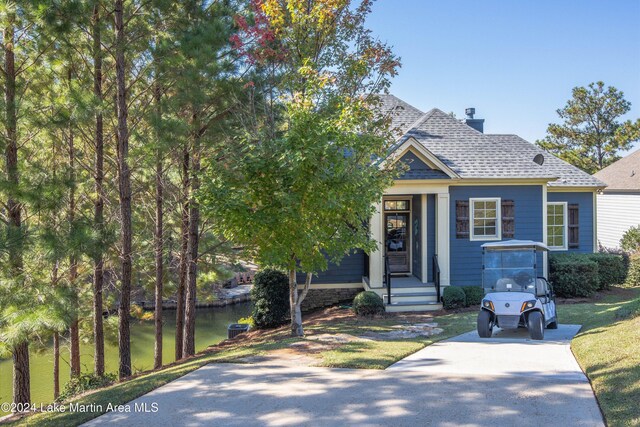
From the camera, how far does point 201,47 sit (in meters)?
10.5

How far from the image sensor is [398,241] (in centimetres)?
1733

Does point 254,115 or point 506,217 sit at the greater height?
point 254,115

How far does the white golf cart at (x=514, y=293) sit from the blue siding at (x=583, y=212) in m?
8.03

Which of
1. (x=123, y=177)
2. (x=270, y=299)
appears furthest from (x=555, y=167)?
(x=123, y=177)

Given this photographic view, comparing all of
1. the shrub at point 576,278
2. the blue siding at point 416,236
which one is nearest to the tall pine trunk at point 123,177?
the blue siding at point 416,236

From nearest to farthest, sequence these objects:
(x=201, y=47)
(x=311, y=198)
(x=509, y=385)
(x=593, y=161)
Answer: (x=509, y=385) → (x=311, y=198) → (x=201, y=47) → (x=593, y=161)

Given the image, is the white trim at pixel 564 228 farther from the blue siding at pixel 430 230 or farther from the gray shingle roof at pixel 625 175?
the gray shingle roof at pixel 625 175


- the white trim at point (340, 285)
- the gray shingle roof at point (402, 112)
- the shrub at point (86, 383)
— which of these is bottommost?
the shrub at point (86, 383)

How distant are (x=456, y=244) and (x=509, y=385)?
30.7 ft

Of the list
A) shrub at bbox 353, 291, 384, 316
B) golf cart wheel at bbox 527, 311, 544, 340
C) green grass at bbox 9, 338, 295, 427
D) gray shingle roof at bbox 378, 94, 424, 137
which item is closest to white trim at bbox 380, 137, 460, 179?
gray shingle roof at bbox 378, 94, 424, 137

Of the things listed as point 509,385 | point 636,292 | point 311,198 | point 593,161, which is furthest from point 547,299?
point 593,161

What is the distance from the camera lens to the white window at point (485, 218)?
1573cm

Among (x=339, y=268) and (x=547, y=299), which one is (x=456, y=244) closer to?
(x=339, y=268)

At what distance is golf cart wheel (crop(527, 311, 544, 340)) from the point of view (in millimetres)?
9414
